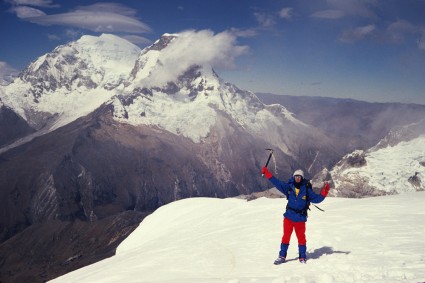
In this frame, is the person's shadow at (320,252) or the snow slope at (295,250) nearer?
the snow slope at (295,250)

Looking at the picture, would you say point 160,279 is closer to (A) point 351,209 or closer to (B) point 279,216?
(B) point 279,216

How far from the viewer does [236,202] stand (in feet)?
142

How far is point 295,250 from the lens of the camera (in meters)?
22.0

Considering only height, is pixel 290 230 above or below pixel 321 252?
above

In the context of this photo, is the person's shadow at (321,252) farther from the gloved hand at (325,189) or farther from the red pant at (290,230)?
the gloved hand at (325,189)

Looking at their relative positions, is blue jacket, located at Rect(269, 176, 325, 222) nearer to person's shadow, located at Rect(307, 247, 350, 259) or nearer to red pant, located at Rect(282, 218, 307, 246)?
red pant, located at Rect(282, 218, 307, 246)

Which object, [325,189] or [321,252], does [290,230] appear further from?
[325,189]

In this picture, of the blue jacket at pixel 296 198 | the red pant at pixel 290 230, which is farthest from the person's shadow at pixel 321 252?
the blue jacket at pixel 296 198

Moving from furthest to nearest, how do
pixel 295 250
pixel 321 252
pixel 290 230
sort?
pixel 295 250 < pixel 321 252 < pixel 290 230

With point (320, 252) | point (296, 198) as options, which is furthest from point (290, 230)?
point (320, 252)

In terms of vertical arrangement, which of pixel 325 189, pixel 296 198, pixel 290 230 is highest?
pixel 325 189

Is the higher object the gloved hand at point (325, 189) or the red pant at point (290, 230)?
the gloved hand at point (325, 189)

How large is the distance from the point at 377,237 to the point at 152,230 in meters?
28.7

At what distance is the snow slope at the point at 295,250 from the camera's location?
1666cm
